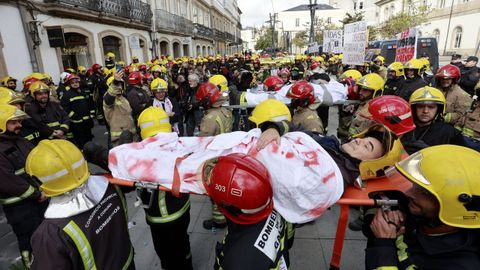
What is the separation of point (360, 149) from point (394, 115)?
859mm

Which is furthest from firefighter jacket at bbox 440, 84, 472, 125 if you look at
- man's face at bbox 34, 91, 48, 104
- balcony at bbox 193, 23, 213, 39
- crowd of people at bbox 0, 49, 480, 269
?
balcony at bbox 193, 23, 213, 39

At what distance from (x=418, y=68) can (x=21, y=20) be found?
1172 centimetres

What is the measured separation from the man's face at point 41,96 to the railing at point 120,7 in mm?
7323

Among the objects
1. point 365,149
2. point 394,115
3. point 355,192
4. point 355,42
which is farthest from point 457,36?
point 355,192

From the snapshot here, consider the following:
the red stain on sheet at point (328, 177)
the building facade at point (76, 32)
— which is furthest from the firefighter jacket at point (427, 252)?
the building facade at point (76, 32)

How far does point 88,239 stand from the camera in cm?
158

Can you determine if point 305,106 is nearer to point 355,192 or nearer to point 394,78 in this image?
point 355,192

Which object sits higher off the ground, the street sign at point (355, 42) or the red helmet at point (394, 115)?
the street sign at point (355, 42)

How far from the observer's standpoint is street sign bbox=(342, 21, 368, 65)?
7.72 meters

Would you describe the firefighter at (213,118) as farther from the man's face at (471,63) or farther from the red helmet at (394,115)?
the man's face at (471,63)

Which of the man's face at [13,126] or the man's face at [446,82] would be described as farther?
the man's face at [446,82]

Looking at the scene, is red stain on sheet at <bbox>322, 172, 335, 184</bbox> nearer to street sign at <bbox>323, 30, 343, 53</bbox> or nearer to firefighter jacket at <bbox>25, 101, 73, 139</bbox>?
firefighter jacket at <bbox>25, 101, 73, 139</bbox>

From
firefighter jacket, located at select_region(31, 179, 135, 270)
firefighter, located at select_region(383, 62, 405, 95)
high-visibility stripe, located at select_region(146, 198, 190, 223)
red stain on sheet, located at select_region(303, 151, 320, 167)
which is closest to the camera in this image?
firefighter jacket, located at select_region(31, 179, 135, 270)

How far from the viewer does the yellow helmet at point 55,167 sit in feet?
4.86
